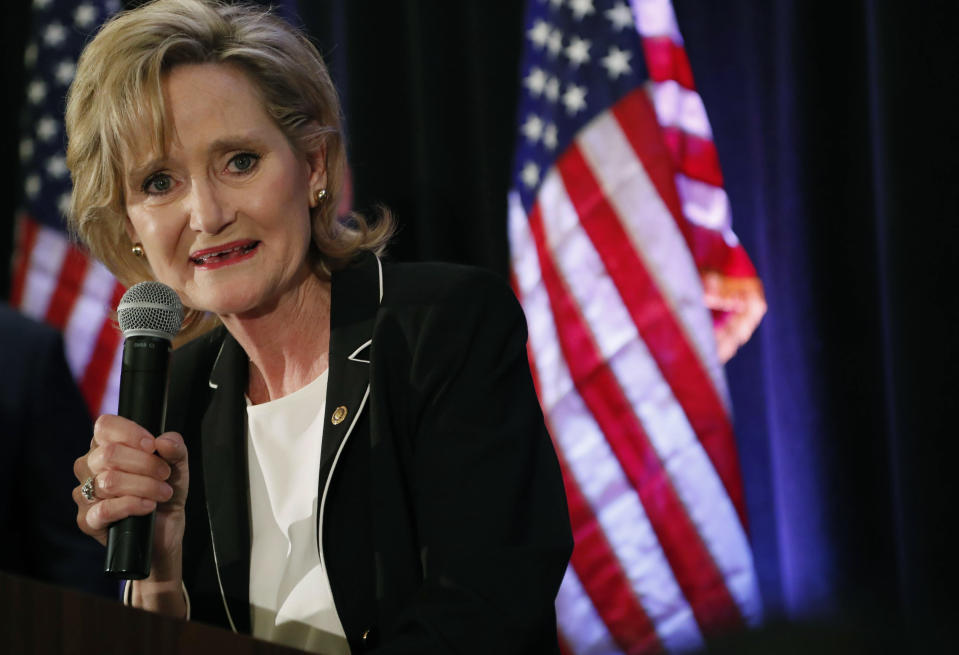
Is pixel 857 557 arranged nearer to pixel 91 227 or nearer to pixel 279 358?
pixel 279 358

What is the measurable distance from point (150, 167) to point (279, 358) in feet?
1.25

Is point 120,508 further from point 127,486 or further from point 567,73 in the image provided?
point 567,73

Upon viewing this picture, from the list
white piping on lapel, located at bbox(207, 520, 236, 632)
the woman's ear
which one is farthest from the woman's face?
white piping on lapel, located at bbox(207, 520, 236, 632)

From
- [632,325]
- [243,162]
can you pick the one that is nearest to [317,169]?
[243,162]

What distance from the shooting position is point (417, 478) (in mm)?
1527

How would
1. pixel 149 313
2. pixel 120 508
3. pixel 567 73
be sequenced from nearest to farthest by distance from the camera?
pixel 120 508, pixel 149 313, pixel 567 73

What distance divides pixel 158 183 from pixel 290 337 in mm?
330

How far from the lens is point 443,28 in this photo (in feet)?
9.78

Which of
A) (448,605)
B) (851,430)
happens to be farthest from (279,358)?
(851,430)

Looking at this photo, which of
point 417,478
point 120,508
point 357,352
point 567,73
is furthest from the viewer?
point 567,73

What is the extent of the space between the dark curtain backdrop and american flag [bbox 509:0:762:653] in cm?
9

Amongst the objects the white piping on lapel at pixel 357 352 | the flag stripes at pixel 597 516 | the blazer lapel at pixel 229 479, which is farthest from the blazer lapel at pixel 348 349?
the flag stripes at pixel 597 516

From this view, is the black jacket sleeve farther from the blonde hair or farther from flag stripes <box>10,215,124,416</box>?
flag stripes <box>10,215,124,416</box>

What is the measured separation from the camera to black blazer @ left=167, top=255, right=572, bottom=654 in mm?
1368
